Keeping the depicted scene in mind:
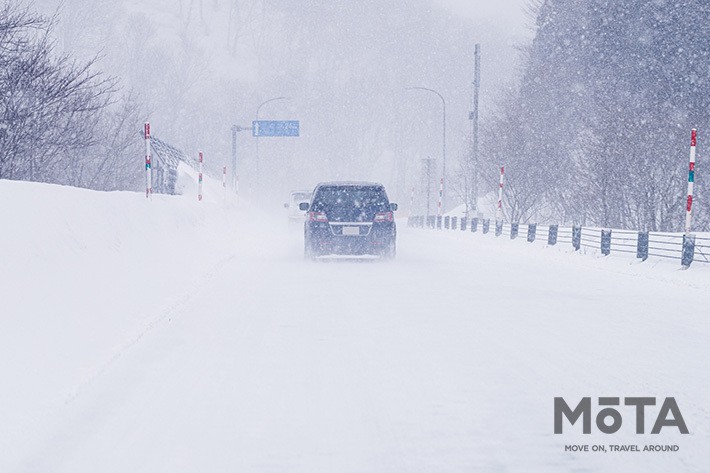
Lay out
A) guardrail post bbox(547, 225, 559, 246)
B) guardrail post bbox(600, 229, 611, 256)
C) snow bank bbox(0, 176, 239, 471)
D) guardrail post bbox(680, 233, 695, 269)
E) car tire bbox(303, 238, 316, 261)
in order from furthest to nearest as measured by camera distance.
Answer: guardrail post bbox(547, 225, 559, 246), guardrail post bbox(600, 229, 611, 256), car tire bbox(303, 238, 316, 261), guardrail post bbox(680, 233, 695, 269), snow bank bbox(0, 176, 239, 471)

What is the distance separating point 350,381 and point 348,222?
12.0m

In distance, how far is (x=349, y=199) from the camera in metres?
18.7

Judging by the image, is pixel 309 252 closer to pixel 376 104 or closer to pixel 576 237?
pixel 576 237

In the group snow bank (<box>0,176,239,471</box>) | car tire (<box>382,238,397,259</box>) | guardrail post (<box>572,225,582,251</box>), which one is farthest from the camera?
guardrail post (<box>572,225,582,251</box>)

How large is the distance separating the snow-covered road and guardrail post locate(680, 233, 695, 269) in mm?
4074

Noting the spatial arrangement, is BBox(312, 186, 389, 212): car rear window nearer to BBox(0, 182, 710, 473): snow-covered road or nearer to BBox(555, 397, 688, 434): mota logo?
BBox(0, 182, 710, 473): snow-covered road

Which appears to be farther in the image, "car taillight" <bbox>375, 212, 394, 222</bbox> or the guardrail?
"car taillight" <bbox>375, 212, 394, 222</bbox>

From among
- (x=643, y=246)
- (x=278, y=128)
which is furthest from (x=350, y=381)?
(x=278, y=128)

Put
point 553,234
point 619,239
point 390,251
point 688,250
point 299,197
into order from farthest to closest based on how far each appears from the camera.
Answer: point 299,197, point 553,234, point 619,239, point 390,251, point 688,250

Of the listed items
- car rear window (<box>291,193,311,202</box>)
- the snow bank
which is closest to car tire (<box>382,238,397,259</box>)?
the snow bank

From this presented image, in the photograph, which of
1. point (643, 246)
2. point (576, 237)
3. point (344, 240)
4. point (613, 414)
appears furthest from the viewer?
point (576, 237)

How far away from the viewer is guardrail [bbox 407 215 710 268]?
16.5 m

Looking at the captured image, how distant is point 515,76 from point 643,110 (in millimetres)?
33387

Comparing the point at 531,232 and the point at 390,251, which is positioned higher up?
the point at 390,251
